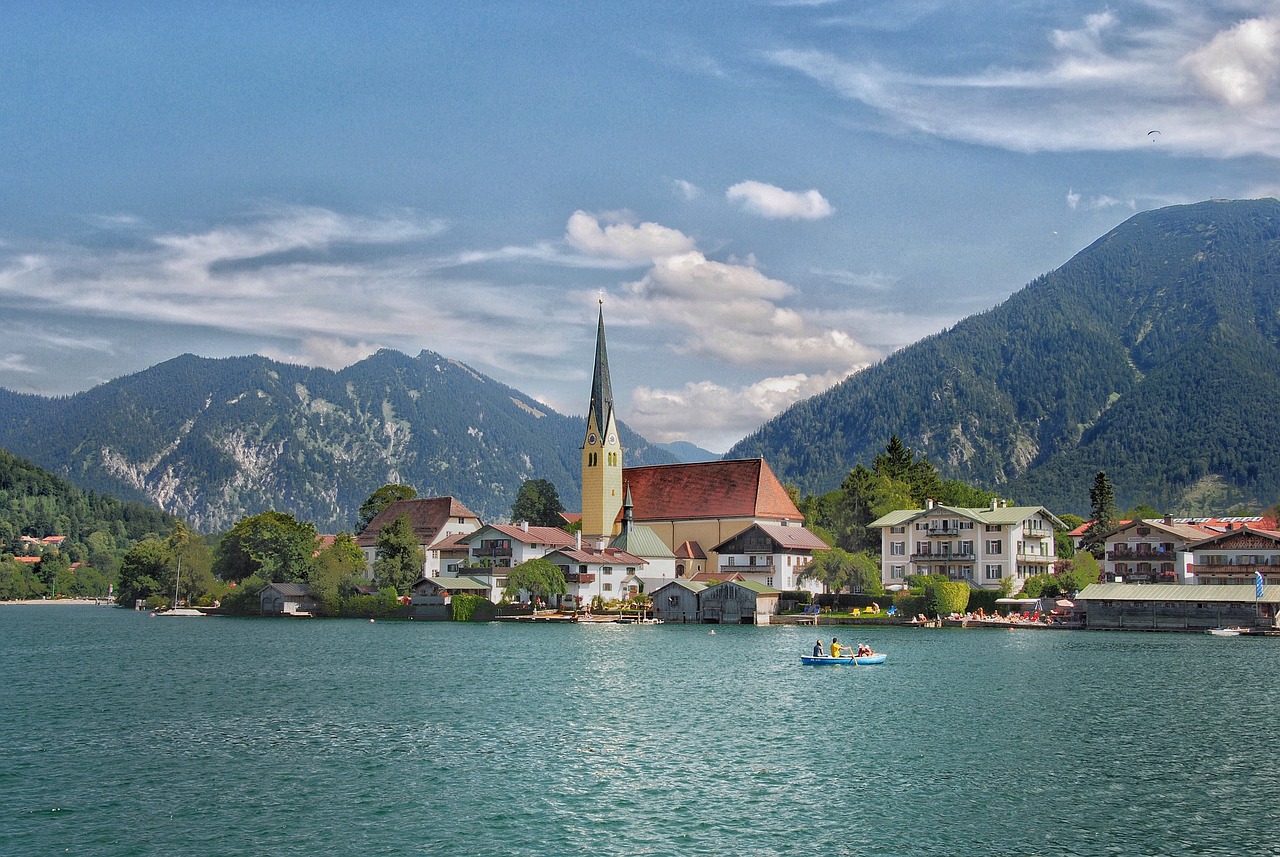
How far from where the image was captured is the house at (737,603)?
11206cm

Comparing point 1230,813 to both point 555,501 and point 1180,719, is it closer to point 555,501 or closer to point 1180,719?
point 1180,719

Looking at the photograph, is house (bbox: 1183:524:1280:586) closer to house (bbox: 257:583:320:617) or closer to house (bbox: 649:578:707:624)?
house (bbox: 649:578:707:624)

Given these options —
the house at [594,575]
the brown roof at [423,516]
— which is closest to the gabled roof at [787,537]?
the house at [594,575]

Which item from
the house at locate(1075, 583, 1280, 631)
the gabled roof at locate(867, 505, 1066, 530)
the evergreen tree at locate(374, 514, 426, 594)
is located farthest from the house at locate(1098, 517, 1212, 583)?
the evergreen tree at locate(374, 514, 426, 594)

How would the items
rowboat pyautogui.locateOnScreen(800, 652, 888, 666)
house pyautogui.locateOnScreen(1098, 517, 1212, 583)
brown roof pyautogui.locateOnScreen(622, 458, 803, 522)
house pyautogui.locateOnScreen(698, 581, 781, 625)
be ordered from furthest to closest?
brown roof pyautogui.locateOnScreen(622, 458, 803, 522), house pyautogui.locateOnScreen(1098, 517, 1212, 583), house pyautogui.locateOnScreen(698, 581, 781, 625), rowboat pyautogui.locateOnScreen(800, 652, 888, 666)

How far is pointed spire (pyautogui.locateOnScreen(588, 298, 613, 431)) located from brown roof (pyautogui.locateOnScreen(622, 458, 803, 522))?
27.6ft

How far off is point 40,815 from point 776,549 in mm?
97104

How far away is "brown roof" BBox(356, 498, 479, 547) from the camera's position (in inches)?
5851

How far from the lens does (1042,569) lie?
11844 centimetres

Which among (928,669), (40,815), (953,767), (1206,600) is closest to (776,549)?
(1206,600)

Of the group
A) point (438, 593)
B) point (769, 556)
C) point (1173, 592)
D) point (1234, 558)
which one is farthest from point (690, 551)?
point (1234, 558)

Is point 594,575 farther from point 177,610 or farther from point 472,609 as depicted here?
point 177,610

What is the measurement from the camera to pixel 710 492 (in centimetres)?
14250

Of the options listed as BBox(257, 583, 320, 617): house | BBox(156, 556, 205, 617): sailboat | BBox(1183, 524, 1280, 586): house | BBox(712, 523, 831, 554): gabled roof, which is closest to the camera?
BBox(1183, 524, 1280, 586): house
